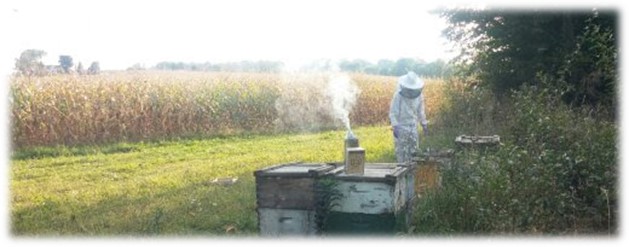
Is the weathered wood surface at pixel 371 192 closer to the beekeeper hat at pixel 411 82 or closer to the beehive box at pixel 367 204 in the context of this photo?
the beehive box at pixel 367 204

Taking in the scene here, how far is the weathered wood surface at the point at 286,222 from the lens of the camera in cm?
475

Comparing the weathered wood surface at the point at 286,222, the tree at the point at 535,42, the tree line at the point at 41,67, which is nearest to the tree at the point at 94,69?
the tree line at the point at 41,67

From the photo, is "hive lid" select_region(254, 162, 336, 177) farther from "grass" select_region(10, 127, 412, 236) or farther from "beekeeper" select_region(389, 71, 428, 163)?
"beekeeper" select_region(389, 71, 428, 163)

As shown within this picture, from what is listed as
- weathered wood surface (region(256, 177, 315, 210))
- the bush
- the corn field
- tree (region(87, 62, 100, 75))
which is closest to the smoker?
weathered wood surface (region(256, 177, 315, 210))

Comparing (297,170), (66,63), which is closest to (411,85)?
(297,170)

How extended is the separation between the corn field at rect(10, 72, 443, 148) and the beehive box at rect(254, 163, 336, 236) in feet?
28.1

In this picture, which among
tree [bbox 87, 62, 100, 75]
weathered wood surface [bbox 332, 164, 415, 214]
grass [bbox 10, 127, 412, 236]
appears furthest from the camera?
tree [bbox 87, 62, 100, 75]

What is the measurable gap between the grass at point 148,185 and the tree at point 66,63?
500cm

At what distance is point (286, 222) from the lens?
15.8ft

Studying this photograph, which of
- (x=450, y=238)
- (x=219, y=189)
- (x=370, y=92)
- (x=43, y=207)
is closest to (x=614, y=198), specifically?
(x=450, y=238)

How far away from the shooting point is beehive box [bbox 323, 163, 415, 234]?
15.2 feet

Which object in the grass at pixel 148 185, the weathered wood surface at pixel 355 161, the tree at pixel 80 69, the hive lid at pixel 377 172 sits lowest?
the grass at pixel 148 185

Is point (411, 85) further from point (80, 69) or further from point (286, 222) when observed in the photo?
point (80, 69)

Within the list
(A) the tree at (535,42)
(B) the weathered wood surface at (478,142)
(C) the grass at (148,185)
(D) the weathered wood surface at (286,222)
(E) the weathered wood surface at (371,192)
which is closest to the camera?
(E) the weathered wood surface at (371,192)
